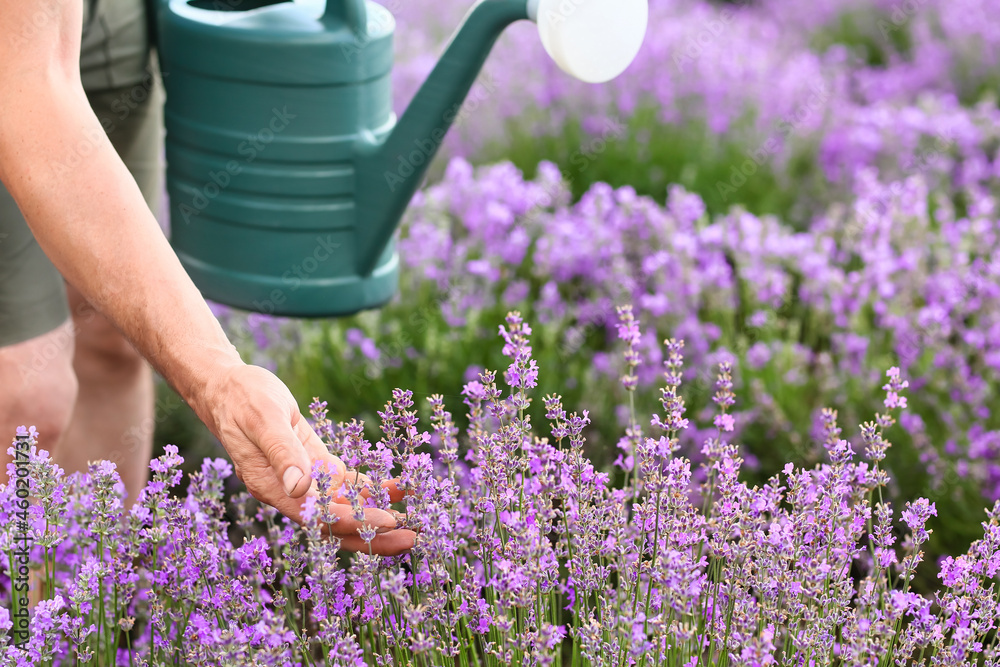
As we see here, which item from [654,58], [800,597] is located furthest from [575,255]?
[654,58]

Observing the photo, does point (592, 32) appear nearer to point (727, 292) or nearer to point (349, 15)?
point (349, 15)

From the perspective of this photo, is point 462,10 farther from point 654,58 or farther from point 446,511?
point 446,511

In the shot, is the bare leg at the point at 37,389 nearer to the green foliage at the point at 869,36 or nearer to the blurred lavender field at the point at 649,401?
the blurred lavender field at the point at 649,401

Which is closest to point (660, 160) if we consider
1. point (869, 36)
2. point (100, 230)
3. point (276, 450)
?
point (869, 36)

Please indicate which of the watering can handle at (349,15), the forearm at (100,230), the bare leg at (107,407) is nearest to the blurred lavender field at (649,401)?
the forearm at (100,230)

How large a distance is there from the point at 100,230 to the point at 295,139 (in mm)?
607

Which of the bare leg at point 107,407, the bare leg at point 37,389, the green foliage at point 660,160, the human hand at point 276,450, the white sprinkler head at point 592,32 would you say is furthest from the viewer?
the green foliage at point 660,160

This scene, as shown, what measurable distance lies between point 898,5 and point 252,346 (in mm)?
4996

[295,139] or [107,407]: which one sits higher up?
[295,139]

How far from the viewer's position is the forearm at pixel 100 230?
1.26 m

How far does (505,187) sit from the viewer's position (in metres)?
3.27

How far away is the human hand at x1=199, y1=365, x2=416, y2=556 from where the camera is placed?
3.75 ft

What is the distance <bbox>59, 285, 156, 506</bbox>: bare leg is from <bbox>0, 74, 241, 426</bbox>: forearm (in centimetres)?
95

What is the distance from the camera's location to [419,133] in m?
1.83
